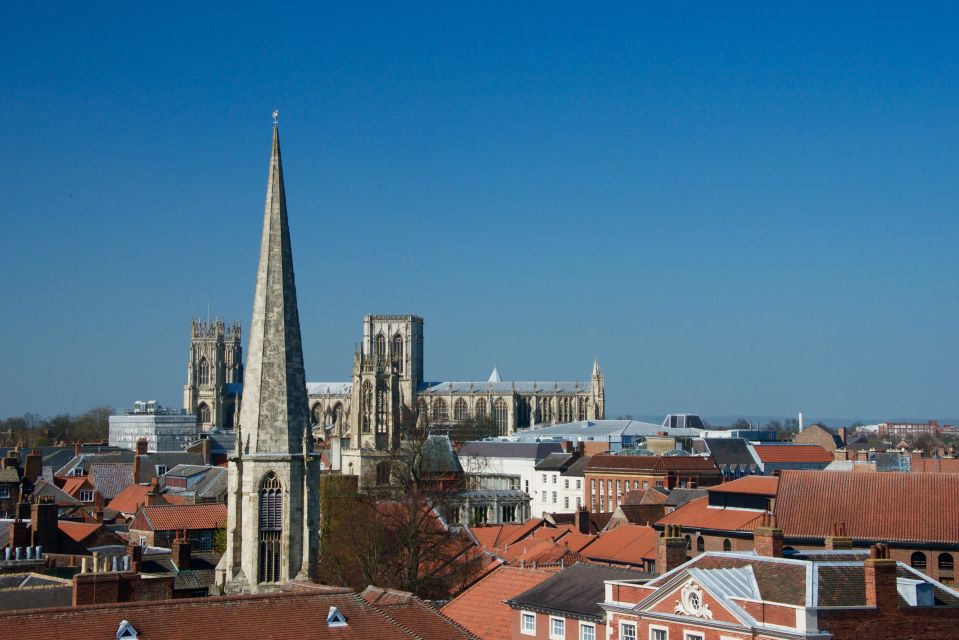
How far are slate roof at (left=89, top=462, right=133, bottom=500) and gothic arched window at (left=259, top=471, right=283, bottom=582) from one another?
186 ft

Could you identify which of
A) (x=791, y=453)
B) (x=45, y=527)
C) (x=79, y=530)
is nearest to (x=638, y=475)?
(x=791, y=453)

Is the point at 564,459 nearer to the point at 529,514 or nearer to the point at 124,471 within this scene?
the point at 529,514

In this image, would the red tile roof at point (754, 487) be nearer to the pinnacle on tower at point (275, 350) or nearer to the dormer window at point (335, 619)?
the pinnacle on tower at point (275, 350)

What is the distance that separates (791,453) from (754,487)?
48.8m

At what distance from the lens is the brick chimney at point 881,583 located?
27.1 meters

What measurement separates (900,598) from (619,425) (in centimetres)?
10953

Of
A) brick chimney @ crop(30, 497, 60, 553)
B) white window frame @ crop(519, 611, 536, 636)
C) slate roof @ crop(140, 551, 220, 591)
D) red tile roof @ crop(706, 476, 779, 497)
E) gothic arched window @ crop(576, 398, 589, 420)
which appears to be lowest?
white window frame @ crop(519, 611, 536, 636)

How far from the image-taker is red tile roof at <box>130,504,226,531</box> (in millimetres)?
61719

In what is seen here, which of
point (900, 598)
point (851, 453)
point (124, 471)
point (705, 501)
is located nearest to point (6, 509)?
point (124, 471)

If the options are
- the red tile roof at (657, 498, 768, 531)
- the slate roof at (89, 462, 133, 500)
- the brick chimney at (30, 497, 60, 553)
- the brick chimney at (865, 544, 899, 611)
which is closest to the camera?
the brick chimney at (865, 544, 899, 611)

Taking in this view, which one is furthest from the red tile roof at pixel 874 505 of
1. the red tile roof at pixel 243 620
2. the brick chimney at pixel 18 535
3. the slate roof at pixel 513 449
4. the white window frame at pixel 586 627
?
the slate roof at pixel 513 449

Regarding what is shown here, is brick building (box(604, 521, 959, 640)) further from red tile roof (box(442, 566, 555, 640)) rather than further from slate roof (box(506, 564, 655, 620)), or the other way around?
red tile roof (box(442, 566, 555, 640))

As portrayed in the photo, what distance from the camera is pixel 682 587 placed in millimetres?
29391

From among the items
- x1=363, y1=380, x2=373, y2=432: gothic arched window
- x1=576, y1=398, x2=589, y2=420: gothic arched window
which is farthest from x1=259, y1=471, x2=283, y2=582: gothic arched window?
x1=576, y1=398, x2=589, y2=420: gothic arched window
